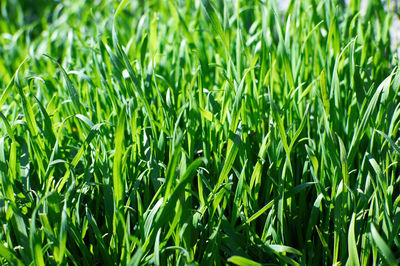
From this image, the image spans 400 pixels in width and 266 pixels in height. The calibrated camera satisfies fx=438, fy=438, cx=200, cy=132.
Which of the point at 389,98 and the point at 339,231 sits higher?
the point at 389,98

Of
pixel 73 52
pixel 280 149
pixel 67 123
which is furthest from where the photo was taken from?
pixel 73 52

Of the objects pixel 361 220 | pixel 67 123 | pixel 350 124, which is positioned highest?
pixel 67 123

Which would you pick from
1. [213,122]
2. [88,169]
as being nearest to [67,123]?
[88,169]

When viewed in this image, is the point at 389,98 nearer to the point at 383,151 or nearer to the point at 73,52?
the point at 383,151

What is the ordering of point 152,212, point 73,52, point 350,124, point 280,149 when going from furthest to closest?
point 73,52 → point 350,124 → point 280,149 → point 152,212

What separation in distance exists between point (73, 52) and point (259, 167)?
112cm

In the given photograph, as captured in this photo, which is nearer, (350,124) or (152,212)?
(152,212)

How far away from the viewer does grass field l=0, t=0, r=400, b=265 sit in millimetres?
831

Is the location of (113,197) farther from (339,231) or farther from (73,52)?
(73,52)

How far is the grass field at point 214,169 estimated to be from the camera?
831 mm

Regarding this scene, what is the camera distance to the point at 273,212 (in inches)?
35.8

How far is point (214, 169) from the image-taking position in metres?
1.04

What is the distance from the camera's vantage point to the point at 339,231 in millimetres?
860

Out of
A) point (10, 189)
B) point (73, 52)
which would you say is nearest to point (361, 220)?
point (10, 189)
